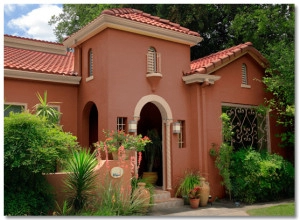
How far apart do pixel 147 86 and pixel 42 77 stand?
12.5 ft

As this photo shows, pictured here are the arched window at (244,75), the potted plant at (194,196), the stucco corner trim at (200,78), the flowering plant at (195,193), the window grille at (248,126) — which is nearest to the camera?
Answer: the potted plant at (194,196)

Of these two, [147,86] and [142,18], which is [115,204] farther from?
[142,18]

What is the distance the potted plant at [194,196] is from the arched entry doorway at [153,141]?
2.40 metres

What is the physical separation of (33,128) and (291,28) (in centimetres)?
1238

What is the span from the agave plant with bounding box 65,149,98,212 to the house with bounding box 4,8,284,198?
2.03m

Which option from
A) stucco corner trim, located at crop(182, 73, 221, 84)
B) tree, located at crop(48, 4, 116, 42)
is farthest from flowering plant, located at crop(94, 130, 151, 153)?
tree, located at crop(48, 4, 116, 42)

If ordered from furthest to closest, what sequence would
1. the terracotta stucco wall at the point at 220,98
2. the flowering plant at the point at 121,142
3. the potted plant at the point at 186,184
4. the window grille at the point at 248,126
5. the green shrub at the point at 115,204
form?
the window grille at the point at 248,126 → the terracotta stucco wall at the point at 220,98 → the potted plant at the point at 186,184 → the flowering plant at the point at 121,142 → the green shrub at the point at 115,204

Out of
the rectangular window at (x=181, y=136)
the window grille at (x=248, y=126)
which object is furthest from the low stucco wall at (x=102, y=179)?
the window grille at (x=248, y=126)

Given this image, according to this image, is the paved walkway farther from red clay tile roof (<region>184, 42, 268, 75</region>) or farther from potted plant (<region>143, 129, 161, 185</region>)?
red clay tile roof (<region>184, 42, 268, 75</region>)

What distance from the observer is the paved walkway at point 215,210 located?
10531mm

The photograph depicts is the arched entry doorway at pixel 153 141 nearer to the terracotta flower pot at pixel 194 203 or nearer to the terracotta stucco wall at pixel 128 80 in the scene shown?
the terracotta stucco wall at pixel 128 80

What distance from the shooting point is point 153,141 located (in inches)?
534

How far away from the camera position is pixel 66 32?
29125 mm

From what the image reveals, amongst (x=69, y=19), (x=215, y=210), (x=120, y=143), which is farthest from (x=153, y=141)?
(x=69, y=19)
